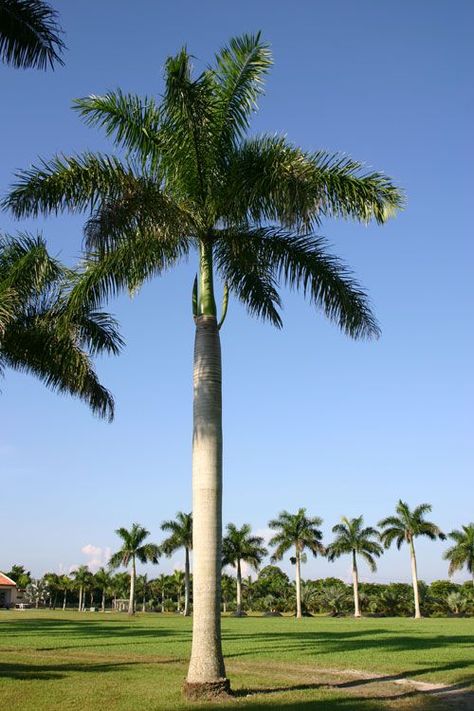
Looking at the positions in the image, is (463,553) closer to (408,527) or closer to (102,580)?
(408,527)

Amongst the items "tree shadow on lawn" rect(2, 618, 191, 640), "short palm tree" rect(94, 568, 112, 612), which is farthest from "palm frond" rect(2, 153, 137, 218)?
"short palm tree" rect(94, 568, 112, 612)

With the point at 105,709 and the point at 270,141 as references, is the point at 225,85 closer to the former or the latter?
the point at 270,141

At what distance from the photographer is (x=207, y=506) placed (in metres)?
14.1

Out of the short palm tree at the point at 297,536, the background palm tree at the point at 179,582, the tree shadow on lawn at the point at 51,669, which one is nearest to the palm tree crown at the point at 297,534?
the short palm tree at the point at 297,536

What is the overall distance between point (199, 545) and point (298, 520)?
63.9 meters

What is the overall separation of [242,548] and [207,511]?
70496mm

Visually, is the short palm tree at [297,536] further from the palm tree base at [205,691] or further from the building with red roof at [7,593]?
the palm tree base at [205,691]

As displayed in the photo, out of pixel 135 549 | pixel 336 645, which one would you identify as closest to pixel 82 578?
pixel 135 549

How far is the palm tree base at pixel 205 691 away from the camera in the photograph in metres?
13.1

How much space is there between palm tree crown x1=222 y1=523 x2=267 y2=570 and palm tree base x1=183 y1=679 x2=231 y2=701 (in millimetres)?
69190

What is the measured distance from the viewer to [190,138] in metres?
14.8

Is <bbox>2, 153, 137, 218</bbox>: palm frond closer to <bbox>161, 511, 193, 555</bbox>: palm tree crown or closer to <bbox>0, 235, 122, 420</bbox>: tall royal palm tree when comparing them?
<bbox>0, 235, 122, 420</bbox>: tall royal palm tree

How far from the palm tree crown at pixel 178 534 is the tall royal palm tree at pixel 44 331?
190ft

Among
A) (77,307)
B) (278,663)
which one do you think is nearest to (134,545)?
(278,663)
